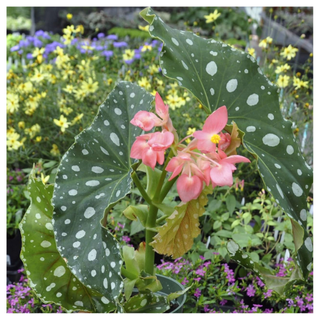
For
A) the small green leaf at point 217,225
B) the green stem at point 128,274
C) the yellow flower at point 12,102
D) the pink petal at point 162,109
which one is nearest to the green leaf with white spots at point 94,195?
the pink petal at point 162,109

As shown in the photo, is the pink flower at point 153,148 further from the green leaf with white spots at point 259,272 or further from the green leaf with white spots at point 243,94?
the green leaf with white spots at point 259,272

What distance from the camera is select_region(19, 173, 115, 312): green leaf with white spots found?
2.91 ft

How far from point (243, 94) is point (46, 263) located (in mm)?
564

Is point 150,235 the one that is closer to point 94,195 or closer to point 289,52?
point 94,195

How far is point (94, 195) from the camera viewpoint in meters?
0.73

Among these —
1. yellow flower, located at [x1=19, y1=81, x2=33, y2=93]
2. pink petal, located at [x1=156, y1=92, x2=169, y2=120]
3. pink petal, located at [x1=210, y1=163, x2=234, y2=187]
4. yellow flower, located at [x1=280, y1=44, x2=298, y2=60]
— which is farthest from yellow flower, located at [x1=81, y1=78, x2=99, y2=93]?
pink petal, located at [x1=210, y1=163, x2=234, y2=187]

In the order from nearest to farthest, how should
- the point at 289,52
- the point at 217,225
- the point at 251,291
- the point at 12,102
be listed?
the point at 251,291
the point at 217,225
the point at 12,102
the point at 289,52

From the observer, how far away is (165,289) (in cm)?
106

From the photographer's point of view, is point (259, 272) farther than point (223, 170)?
Yes

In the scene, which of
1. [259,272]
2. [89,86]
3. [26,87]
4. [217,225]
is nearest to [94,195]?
[259,272]

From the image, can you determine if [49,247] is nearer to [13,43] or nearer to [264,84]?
[264,84]

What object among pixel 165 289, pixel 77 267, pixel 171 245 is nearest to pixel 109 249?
pixel 77 267

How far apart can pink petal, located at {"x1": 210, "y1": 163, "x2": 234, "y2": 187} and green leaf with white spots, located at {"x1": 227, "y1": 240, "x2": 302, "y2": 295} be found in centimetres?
16

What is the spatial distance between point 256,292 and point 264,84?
0.72m
